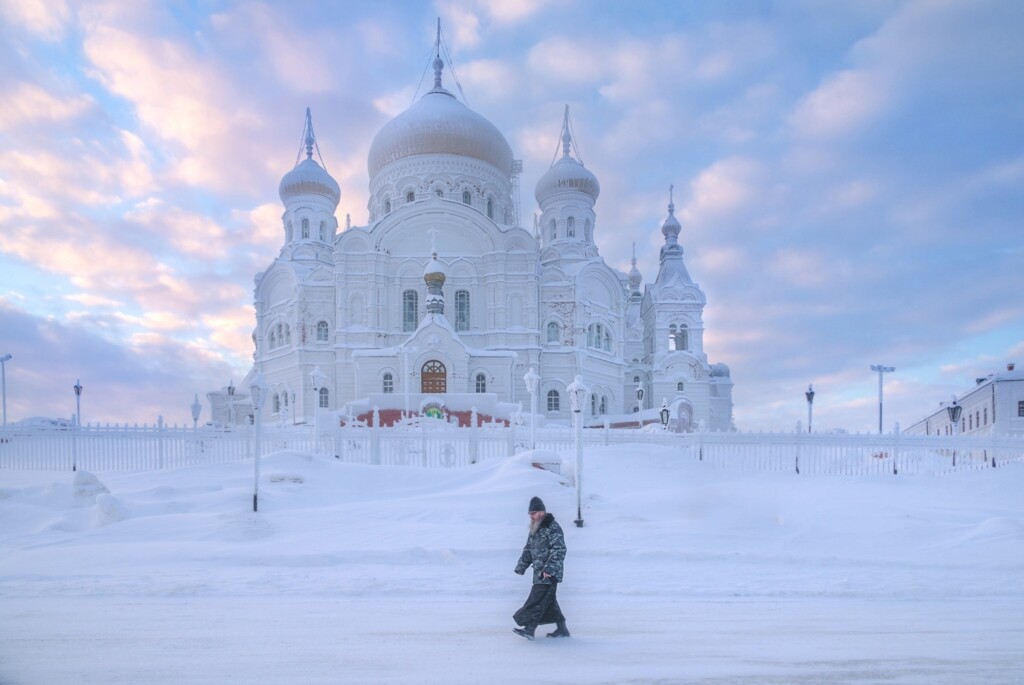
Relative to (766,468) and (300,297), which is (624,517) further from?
(300,297)

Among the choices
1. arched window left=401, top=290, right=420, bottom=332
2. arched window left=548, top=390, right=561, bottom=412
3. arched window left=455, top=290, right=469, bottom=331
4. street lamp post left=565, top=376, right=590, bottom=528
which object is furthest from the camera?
arched window left=455, top=290, right=469, bottom=331

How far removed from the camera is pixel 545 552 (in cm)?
643

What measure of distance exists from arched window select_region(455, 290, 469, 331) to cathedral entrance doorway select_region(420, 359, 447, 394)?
491cm

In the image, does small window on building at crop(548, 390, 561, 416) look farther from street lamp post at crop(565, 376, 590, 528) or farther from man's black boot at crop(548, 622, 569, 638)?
man's black boot at crop(548, 622, 569, 638)

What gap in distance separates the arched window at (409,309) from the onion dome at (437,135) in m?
10.9

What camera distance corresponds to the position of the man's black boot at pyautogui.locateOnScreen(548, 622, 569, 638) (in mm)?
6453

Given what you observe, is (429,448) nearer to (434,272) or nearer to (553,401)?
(434,272)

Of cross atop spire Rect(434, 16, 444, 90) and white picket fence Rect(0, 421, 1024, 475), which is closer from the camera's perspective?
white picket fence Rect(0, 421, 1024, 475)

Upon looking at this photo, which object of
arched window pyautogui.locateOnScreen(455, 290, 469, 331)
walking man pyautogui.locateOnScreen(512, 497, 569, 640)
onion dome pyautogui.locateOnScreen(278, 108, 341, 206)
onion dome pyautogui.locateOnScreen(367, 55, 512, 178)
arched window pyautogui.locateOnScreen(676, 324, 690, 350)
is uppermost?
→ onion dome pyautogui.locateOnScreen(367, 55, 512, 178)

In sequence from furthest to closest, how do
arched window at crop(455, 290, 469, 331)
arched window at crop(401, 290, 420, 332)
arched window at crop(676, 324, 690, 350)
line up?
arched window at crop(676, 324, 690, 350)
arched window at crop(455, 290, 469, 331)
arched window at crop(401, 290, 420, 332)

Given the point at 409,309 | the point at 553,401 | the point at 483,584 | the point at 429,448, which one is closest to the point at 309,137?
the point at 409,309

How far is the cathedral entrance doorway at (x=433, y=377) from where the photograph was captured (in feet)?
123

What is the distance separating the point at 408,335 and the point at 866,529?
31.4 meters

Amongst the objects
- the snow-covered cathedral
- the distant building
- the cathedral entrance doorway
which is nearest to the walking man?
the snow-covered cathedral
